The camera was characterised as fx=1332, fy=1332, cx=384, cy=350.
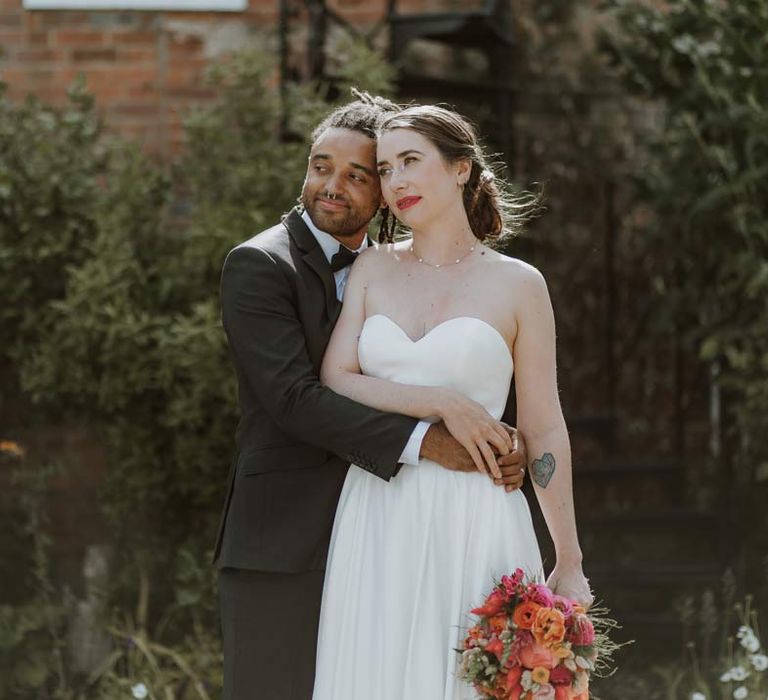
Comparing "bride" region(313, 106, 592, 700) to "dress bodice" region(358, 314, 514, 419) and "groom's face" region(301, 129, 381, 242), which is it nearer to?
"dress bodice" region(358, 314, 514, 419)

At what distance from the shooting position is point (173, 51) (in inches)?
234

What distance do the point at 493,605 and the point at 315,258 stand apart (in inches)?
37.4

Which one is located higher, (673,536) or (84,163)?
(84,163)

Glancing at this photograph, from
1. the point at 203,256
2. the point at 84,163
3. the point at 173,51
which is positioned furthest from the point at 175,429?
the point at 173,51

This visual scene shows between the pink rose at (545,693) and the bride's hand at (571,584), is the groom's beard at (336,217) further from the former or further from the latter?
the pink rose at (545,693)

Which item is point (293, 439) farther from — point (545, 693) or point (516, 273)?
point (545, 693)

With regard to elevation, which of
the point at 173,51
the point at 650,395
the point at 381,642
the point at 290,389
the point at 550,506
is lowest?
the point at 381,642

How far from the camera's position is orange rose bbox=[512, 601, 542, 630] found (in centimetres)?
280

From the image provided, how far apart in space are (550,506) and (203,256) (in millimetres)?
2391

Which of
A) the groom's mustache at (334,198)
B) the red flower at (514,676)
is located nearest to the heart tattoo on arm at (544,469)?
the red flower at (514,676)

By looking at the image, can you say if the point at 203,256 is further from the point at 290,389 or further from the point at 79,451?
the point at 290,389

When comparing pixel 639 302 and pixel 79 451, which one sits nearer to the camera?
pixel 79 451

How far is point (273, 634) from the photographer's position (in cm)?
315

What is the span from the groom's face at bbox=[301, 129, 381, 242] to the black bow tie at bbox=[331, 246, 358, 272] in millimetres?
47
